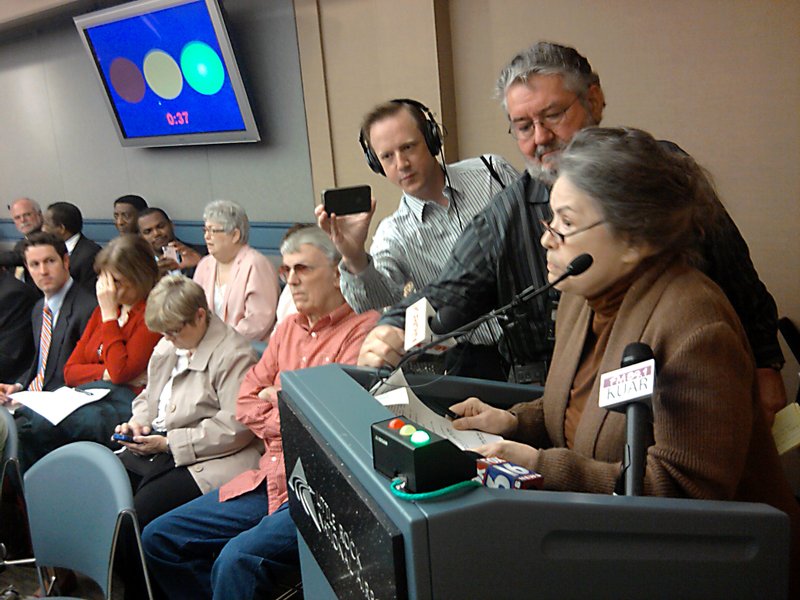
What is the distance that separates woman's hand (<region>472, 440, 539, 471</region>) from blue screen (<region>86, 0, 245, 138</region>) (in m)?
4.33

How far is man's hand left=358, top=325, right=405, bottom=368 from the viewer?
137cm

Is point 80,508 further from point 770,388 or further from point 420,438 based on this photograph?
point 770,388

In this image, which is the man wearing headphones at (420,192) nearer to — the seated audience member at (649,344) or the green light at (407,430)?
the seated audience member at (649,344)

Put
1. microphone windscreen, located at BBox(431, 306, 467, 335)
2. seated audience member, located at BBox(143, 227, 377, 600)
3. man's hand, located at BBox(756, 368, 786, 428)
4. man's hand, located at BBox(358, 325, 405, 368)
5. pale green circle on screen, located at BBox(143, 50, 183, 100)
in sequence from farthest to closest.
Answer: pale green circle on screen, located at BBox(143, 50, 183, 100)
seated audience member, located at BBox(143, 227, 377, 600)
man's hand, located at BBox(756, 368, 786, 428)
microphone windscreen, located at BBox(431, 306, 467, 335)
man's hand, located at BBox(358, 325, 405, 368)

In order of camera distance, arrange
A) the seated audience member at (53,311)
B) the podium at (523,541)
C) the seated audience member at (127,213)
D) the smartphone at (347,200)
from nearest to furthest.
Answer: the podium at (523,541)
the smartphone at (347,200)
the seated audience member at (53,311)
the seated audience member at (127,213)

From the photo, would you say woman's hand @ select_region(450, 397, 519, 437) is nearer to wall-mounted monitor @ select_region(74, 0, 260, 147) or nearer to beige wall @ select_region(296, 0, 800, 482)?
beige wall @ select_region(296, 0, 800, 482)

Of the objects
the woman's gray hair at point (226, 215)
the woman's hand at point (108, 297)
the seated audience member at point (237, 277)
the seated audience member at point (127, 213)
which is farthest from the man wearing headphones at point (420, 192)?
the seated audience member at point (127, 213)

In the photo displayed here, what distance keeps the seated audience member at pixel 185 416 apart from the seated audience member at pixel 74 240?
2411 mm

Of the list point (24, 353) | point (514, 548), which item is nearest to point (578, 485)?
point (514, 548)

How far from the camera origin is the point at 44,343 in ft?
13.0

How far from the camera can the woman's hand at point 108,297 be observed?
3.52 metres

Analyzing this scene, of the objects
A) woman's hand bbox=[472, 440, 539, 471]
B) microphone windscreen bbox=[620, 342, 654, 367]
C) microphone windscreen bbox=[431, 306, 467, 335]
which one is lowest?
woman's hand bbox=[472, 440, 539, 471]

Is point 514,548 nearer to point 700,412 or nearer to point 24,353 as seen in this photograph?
point 700,412

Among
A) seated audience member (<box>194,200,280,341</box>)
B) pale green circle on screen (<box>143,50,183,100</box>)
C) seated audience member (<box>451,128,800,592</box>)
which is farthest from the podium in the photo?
pale green circle on screen (<box>143,50,183,100</box>)
